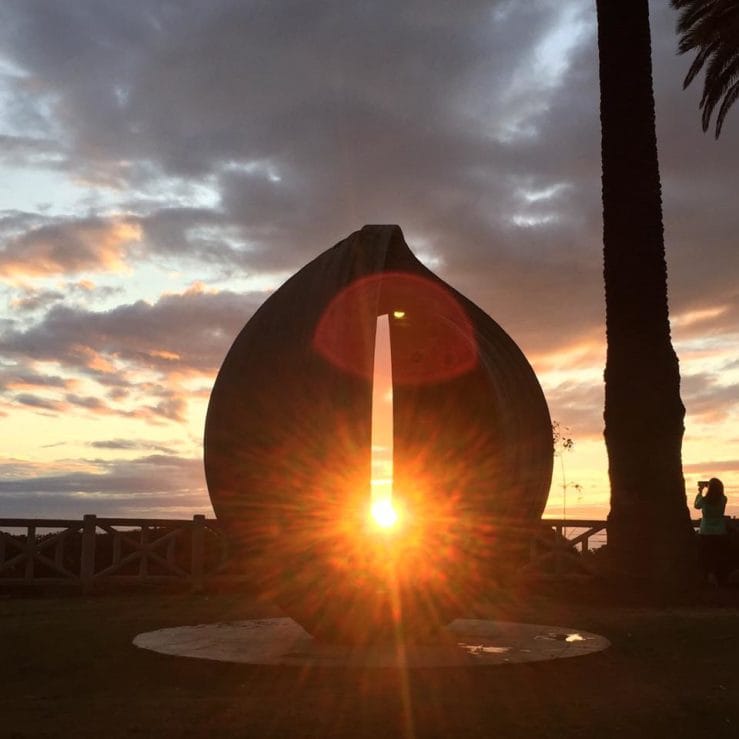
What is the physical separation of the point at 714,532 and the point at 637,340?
4701mm

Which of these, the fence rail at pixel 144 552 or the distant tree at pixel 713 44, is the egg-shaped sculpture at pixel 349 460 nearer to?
the fence rail at pixel 144 552

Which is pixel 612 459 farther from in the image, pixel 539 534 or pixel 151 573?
pixel 151 573

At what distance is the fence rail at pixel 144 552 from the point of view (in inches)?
749

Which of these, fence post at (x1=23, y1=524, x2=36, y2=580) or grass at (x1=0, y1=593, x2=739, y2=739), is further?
fence post at (x1=23, y1=524, x2=36, y2=580)

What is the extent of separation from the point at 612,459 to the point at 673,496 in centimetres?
124

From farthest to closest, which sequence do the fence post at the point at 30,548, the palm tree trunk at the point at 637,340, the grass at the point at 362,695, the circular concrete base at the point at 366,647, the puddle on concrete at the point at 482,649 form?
1. the fence post at the point at 30,548
2. the palm tree trunk at the point at 637,340
3. the puddle on concrete at the point at 482,649
4. the circular concrete base at the point at 366,647
5. the grass at the point at 362,695

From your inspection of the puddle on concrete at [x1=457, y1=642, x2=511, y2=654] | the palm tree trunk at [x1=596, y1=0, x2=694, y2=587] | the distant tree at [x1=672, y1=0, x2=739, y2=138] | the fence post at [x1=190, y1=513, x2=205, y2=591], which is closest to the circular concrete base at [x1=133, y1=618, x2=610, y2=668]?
the puddle on concrete at [x1=457, y1=642, x2=511, y2=654]

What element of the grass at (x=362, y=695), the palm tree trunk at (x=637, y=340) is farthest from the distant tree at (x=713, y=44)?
the grass at (x=362, y=695)

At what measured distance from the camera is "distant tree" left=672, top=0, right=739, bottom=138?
2061 centimetres

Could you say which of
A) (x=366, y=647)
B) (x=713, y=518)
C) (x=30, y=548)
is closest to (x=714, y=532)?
(x=713, y=518)

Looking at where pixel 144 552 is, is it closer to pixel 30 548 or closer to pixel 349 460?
pixel 30 548

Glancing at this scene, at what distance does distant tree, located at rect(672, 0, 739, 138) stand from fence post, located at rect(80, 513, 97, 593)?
1605 cm

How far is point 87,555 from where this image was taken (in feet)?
62.6

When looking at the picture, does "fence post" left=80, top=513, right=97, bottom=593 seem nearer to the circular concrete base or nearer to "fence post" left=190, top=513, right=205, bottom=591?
"fence post" left=190, top=513, right=205, bottom=591
